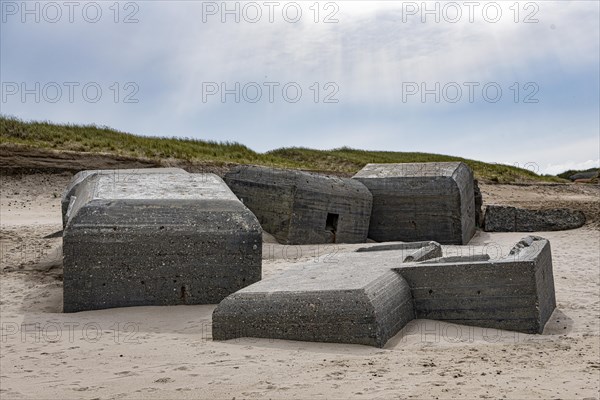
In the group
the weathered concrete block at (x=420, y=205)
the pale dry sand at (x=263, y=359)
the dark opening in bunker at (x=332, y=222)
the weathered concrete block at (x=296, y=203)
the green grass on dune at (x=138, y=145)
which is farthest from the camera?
the green grass on dune at (x=138, y=145)

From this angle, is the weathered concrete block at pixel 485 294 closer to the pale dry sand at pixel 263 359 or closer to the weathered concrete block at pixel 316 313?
the pale dry sand at pixel 263 359

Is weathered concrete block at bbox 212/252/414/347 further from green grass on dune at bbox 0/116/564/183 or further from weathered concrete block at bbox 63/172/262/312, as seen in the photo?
green grass on dune at bbox 0/116/564/183

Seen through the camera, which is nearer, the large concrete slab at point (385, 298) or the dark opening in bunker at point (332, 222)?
the large concrete slab at point (385, 298)

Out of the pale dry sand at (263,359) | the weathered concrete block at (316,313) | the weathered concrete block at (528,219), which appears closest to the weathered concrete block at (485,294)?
the pale dry sand at (263,359)

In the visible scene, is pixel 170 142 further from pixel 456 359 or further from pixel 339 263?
pixel 456 359

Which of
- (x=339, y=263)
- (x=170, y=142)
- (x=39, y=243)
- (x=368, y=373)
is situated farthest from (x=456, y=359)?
(x=170, y=142)

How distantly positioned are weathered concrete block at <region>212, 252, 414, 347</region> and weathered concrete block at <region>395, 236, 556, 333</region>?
1.56 feet

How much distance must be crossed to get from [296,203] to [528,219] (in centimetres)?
484

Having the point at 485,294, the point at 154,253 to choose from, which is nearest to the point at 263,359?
the point at 485,294

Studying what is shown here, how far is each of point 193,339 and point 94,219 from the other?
6.07 feet

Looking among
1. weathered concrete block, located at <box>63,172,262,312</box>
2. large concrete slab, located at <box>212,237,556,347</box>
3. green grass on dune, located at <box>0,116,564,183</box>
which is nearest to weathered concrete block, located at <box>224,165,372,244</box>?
large concrete slab, located at <box>212,237,556,347</box>

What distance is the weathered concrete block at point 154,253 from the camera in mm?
6984

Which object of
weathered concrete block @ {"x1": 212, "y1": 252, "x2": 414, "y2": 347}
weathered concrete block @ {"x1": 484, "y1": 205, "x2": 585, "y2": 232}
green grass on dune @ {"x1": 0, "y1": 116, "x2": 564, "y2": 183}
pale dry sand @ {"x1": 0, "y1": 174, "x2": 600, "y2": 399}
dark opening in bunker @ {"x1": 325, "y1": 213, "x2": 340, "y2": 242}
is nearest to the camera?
pale dry sand @ {"x1": 0, "y1": 174, "x2": 600, "y2": 399}

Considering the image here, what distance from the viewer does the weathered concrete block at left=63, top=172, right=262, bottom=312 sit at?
698cm
